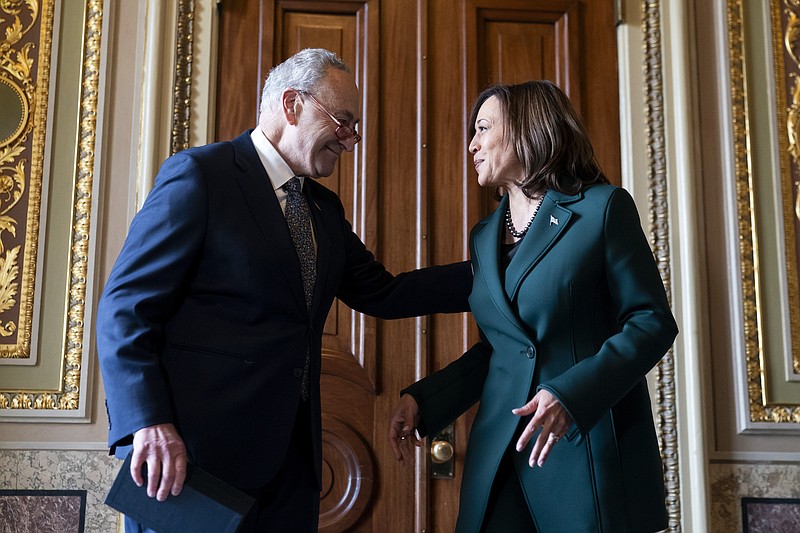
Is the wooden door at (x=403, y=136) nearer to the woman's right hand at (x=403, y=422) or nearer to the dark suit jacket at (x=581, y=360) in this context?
the woman's right hand at (x=403, y=422)

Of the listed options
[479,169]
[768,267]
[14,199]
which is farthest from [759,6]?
[14,199]

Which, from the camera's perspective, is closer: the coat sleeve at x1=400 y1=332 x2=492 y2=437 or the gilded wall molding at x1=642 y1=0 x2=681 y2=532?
the coat sleeve at x1=400 y1=332 x2=492 y2=437

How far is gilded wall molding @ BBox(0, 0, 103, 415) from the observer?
263 centimetres

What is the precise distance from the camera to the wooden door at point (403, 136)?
274 centimetres

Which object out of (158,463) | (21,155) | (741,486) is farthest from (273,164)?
(741,486)

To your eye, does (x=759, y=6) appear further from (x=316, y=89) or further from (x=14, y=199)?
(x=14, y=199)

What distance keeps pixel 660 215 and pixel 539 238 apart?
999mm

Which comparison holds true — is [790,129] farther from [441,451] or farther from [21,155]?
[21,155]

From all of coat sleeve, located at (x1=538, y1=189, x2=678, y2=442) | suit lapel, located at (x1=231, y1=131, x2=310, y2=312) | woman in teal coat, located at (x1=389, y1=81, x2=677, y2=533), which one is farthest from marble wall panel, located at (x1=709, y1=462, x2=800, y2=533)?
suit lapel, located at (x1=231, y1=131, x2=310, y2=312)

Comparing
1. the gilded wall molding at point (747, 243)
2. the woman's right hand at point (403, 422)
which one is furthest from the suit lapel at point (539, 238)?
the gilded wall molding at point (747, 243)

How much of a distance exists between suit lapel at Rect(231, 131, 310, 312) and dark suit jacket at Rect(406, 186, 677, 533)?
1.48 feet

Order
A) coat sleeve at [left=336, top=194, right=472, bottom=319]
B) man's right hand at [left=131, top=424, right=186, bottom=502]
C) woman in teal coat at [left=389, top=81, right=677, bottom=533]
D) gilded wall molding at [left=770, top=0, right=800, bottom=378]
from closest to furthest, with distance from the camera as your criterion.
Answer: man's right hand at [left=131, top=424, right=186, bottom=502] < woman in teal coat at [left=389, top=81, right=677, bottom=533] < coat sleeve at [left=336, top=194, right=472, bottom=319] < gilded wall molding at [left=770, top=0, right=800, bottom=378]

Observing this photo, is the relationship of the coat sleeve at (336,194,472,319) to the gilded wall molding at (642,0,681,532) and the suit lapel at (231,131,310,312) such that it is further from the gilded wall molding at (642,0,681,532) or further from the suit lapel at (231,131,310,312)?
the gilded wall molding at (642,0,681,532)

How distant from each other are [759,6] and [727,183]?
0.64 meters
